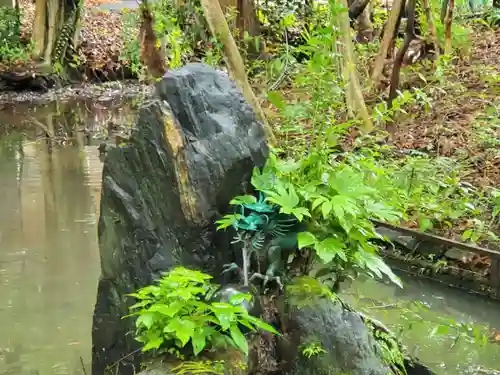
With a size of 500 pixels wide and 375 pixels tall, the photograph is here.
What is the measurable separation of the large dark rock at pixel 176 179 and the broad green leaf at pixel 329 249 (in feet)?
1.98

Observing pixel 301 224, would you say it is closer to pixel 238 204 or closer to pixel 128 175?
pixel 238 204

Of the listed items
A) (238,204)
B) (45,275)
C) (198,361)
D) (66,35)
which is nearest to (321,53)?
(238,204)

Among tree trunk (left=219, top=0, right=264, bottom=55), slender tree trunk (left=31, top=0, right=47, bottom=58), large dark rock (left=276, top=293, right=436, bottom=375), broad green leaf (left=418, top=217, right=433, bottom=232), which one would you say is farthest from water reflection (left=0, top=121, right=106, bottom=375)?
slender tree trunk (left=31, top=0, right=47, bottom=58)

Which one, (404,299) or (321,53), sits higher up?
(321,53)

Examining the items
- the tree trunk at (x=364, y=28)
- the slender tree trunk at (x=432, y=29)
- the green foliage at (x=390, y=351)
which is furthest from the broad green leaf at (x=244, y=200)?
the tree trunk at (x=364, y=28)

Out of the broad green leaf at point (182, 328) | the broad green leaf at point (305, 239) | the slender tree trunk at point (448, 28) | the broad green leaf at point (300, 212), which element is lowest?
the broad green leaf at point (182, 328)

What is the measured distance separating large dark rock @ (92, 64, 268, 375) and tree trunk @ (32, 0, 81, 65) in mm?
14715

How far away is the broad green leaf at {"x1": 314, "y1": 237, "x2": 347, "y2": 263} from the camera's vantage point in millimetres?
3186

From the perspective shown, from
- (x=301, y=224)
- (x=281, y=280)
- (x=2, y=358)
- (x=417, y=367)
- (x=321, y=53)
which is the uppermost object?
(x=321, y=53)

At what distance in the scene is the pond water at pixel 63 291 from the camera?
4836 millimetres

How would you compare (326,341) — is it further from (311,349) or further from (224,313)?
(224,313)

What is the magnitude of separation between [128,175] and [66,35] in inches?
598

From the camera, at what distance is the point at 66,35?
1775 cm

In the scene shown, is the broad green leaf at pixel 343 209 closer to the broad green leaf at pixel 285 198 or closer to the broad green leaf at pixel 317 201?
the broad green leaf at pixel 317 201
